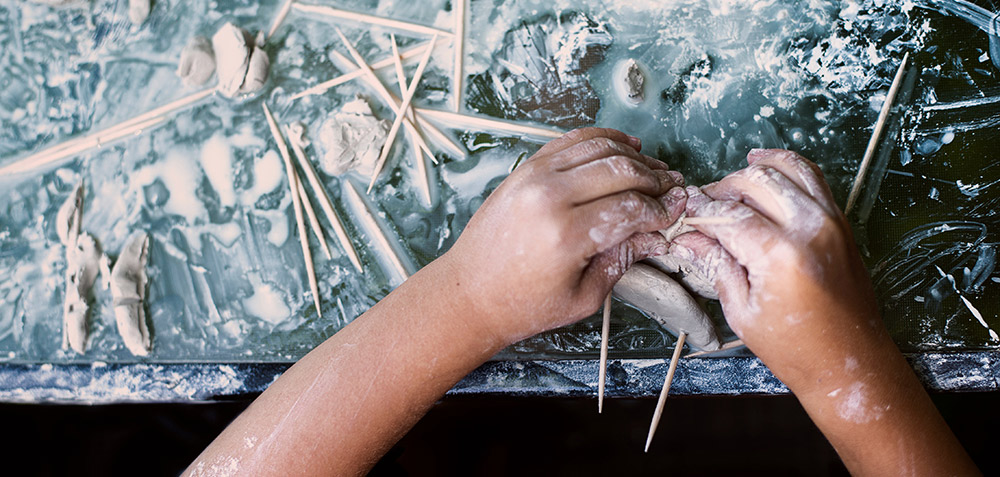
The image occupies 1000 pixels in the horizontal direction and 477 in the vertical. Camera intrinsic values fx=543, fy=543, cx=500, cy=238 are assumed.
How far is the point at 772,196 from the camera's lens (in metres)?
0.84

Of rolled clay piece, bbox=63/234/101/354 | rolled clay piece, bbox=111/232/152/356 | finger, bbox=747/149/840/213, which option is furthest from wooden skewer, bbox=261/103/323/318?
finger, bbox=747/149/840/213

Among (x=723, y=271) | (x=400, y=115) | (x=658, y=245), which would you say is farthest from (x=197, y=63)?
(x=723, y=271)

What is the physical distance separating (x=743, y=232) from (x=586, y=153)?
0.27 meters

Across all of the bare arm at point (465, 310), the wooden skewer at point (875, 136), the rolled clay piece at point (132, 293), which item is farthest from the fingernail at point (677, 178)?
the rolled clay piece at point (132, 293)

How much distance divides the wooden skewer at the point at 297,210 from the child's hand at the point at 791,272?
80cm

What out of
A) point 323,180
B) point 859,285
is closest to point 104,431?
point 323,180

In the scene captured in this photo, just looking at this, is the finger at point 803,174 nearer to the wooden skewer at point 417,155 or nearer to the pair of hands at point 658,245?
the pair of hands at point 658,245

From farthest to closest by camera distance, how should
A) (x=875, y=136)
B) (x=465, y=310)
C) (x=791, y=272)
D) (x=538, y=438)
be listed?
(x=538, y=438) < (x=875, y=136) < (x=465, y=310) < (x=791, y=272)

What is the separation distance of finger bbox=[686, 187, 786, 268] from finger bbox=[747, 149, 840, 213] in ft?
0.31

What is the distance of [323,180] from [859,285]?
1.04m

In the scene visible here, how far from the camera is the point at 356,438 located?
0.91 metres

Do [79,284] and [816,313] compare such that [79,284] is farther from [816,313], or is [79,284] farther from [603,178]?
[816,313]

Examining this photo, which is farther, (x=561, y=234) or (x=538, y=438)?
(x=538, y=438)

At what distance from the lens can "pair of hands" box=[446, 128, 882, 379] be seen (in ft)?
2.67
